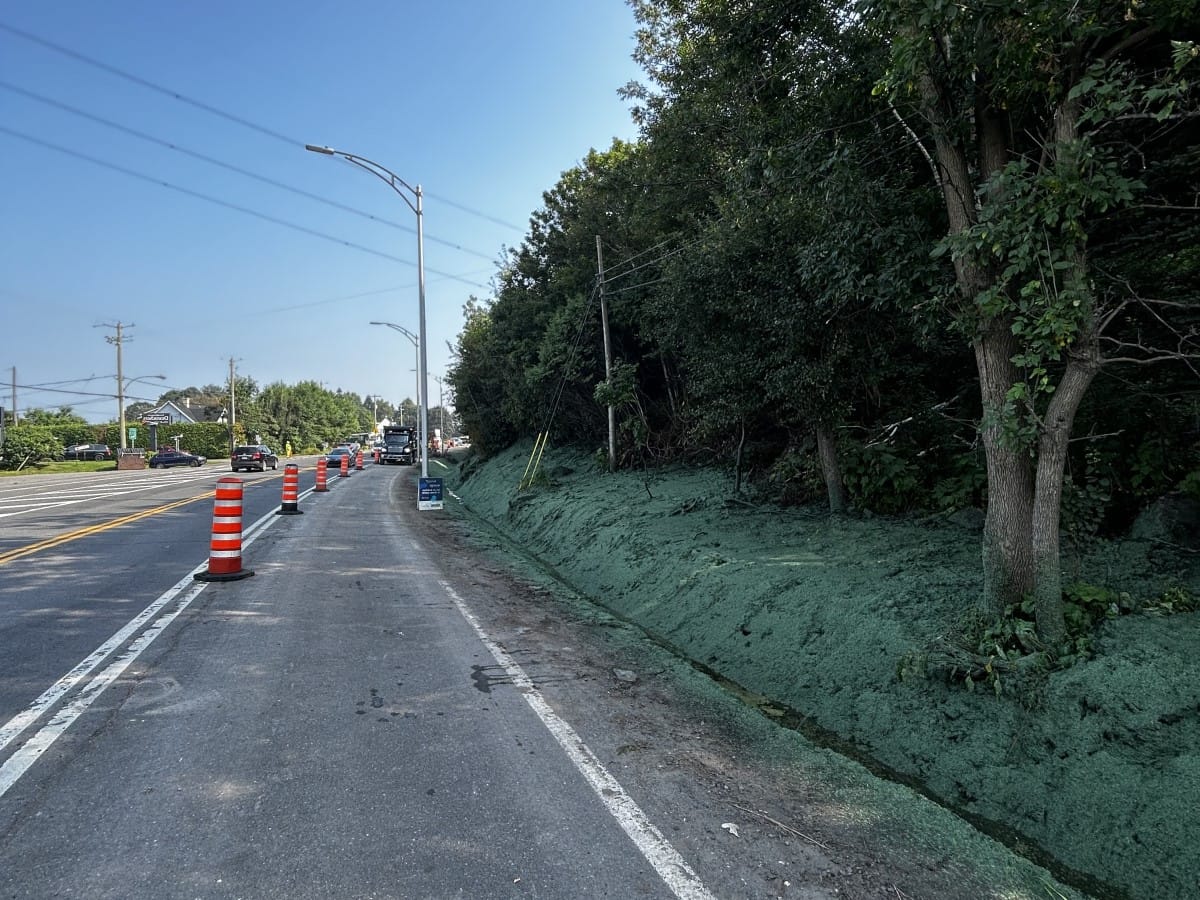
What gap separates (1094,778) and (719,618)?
3688 mm

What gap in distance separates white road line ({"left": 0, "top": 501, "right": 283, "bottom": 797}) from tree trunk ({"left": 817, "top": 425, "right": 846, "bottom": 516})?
8.23 meters

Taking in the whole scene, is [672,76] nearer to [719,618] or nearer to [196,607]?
[719,618]

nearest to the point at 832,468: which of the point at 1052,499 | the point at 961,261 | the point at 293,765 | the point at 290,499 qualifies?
the point at 961,261

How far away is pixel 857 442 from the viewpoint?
927 centimetres

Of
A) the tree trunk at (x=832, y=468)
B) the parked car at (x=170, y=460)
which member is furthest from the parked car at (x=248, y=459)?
the tree trunk at (x=832, y=468)

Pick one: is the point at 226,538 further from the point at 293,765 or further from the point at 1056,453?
the point at 1056,453

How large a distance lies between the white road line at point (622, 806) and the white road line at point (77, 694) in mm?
2931

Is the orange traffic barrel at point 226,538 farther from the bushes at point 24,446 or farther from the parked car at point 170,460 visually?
the bushes at point 24,446

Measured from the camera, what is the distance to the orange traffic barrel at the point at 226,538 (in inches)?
349

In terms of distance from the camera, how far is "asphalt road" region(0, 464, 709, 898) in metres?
2.93

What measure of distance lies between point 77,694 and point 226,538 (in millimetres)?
4323

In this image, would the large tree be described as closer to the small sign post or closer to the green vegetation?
the green vegetation

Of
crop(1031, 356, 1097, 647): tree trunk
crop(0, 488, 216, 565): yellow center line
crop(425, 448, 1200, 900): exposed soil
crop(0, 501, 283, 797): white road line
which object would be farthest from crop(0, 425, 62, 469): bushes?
crop(1031, 356, 1097, 647): tree trunk

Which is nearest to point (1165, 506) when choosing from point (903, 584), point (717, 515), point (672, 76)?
point (903, 584)
